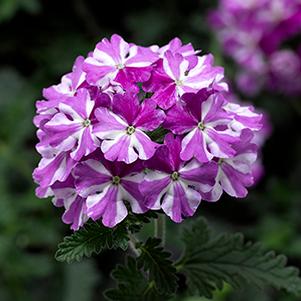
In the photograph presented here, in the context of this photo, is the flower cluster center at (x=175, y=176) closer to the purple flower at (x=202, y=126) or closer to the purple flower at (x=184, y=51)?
the purple flower at (x=202, y=126)

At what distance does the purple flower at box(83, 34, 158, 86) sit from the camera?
1604 millimetres

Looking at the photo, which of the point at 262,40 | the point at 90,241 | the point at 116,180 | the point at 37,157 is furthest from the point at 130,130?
the point at 262,40

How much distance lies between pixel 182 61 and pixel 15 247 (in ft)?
5.09

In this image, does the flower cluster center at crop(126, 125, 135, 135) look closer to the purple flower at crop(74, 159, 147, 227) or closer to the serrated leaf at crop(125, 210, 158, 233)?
the purple flower at crop(74, 159, 147, 227)

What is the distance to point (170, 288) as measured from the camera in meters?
1.62

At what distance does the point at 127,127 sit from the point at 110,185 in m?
0.13

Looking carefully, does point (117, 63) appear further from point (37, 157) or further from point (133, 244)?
point (37, 157)

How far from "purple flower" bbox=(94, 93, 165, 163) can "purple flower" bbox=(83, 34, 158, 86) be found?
8 cm

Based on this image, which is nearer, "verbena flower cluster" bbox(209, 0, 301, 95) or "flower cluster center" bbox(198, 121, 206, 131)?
"flower cluster center" bbox(198, 121, 206, 131)

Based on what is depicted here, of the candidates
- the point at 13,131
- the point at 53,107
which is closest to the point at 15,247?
the point at 13,131

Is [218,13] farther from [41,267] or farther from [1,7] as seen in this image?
[41,267]

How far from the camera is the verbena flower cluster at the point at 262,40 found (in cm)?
345

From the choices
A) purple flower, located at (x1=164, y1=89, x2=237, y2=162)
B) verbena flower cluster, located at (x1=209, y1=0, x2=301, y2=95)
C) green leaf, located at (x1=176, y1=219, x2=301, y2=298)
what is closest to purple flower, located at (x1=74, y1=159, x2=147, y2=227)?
purple flower, located at (x1=164, y1=89, x2=237, y2=162)

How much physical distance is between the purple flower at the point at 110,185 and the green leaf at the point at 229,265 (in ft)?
1.35
